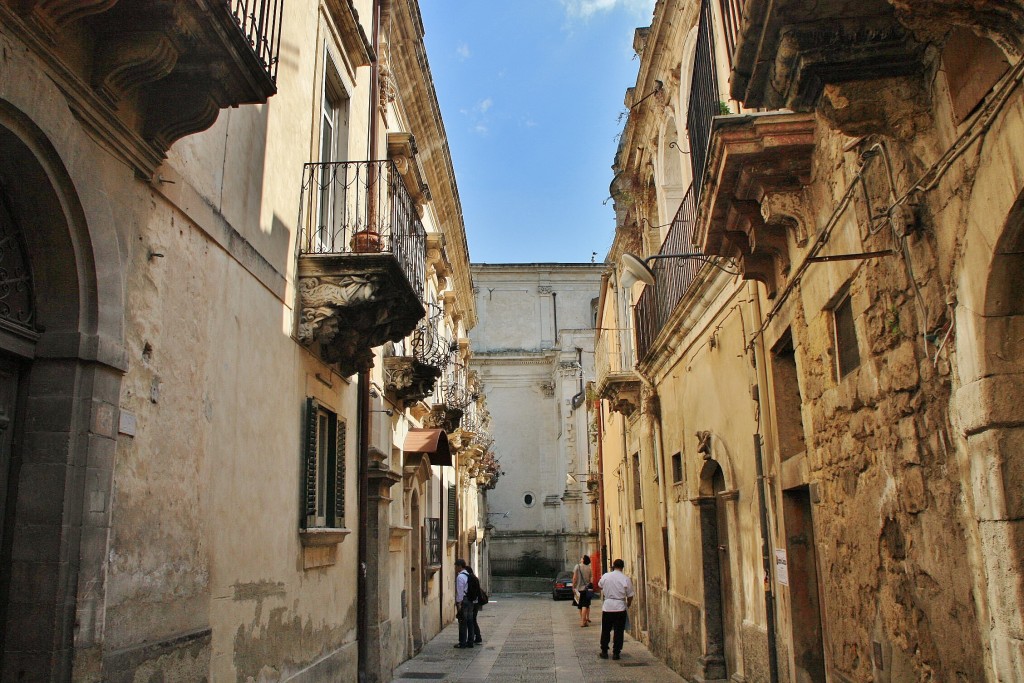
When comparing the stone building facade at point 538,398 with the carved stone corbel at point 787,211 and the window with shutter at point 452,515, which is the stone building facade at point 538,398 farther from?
the carved stone corbel at point 787,211

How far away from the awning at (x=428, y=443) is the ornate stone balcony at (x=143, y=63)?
31.6 feet

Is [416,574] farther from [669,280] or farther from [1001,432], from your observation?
[1001,432]

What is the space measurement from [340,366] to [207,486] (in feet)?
12.8

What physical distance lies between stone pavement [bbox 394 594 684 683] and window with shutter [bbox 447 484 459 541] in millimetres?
2207

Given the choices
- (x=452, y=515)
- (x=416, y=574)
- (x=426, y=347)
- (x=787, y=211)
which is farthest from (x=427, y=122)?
(x=787, y=211)

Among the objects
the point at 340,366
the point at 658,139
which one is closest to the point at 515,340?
the point at 658,139

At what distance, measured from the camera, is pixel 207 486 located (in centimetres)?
608

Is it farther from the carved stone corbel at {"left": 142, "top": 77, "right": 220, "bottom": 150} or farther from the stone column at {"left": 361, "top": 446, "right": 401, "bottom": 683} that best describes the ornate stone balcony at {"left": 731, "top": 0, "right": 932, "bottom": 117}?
the stone column at {"left": 361, "top": 446, "right": 401, "bottom": 683}

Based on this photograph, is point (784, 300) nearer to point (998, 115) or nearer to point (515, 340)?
point (998, 115)

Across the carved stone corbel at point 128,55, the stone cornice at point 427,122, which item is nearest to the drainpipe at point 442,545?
the stone cornice at point 427,122

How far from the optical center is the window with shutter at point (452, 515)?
69.8ft

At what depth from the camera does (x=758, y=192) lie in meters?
6.43

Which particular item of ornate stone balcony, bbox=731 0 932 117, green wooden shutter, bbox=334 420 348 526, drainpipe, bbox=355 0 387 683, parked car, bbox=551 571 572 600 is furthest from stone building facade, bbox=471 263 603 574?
ornate stone balcony, bbox=731 0 932 117

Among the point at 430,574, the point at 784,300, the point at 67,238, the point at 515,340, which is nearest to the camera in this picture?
the point at 67,238
